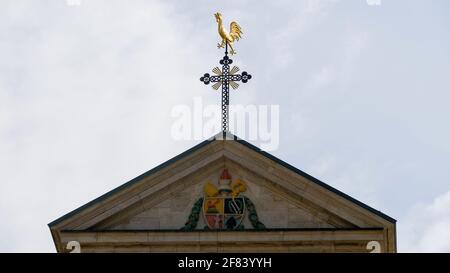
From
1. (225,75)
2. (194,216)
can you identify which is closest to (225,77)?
(225,75)

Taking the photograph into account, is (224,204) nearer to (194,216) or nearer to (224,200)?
(224,200)

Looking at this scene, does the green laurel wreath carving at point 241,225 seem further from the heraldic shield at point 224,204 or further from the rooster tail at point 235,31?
the rooster tail at point 235,31

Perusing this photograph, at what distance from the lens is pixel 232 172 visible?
34.7 metres

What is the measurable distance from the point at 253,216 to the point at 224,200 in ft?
2.38

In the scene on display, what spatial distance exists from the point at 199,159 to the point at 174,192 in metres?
0.87

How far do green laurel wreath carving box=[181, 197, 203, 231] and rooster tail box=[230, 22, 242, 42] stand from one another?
455cm

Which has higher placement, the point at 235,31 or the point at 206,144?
the point at 235,31

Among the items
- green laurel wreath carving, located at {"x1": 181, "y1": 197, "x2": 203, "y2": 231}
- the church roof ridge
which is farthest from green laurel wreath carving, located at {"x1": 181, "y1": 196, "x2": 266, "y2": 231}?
the church roof ridge

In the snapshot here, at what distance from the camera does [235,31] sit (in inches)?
1467
